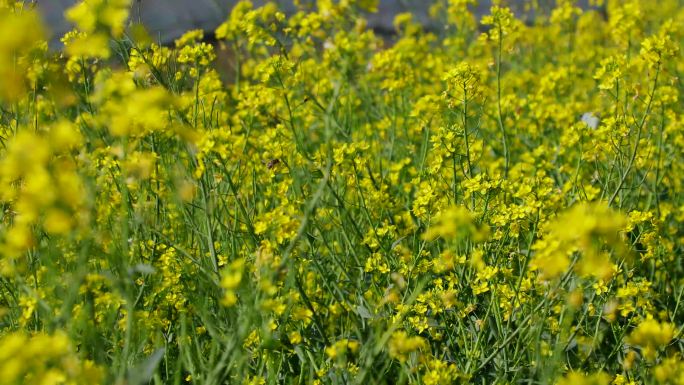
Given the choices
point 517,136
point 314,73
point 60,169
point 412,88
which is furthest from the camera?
point 314,73

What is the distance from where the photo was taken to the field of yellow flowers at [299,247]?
144 cm

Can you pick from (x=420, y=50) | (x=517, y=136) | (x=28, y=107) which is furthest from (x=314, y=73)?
(x=28, y=107)

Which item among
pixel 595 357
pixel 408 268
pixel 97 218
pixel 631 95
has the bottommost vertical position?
pixel 595 357

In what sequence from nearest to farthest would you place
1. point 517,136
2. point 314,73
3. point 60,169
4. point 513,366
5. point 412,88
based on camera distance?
point 60,169, point 513,366, point 517,136, point 412,88, point 314,73

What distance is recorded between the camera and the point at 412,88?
12.5ft

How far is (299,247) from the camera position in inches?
86.1

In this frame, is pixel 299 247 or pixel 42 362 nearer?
pixel 42 362

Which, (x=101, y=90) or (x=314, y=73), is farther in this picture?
(x=314, y=73)

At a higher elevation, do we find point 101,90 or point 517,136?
point 101,90

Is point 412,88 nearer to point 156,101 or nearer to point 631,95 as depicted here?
point 631,95

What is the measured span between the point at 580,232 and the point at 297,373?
1.18m

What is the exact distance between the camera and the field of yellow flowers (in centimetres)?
144

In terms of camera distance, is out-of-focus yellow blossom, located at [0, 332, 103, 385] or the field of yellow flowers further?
the field of yellow flowers

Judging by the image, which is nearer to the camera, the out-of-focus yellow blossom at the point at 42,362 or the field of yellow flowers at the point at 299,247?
the out-of-focus yellow blossom at the point at 42,362
